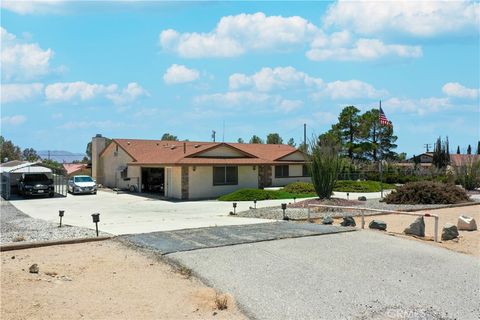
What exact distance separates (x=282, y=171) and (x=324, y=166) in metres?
17.2

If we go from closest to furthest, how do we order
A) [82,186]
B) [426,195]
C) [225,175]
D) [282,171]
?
[426,195], [225,175], [82,186], [282,171]

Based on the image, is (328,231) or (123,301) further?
(328,231)

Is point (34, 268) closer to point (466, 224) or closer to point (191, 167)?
point (466, 224)

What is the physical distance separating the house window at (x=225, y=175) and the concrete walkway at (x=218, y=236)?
17.8m

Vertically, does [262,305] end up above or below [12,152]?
below

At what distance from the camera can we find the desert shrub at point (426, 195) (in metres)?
22.7

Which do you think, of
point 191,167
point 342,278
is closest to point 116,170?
point 191,167

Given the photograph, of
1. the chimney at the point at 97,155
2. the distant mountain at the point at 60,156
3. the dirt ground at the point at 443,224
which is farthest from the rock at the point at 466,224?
the distant mountain at the point at 60,156

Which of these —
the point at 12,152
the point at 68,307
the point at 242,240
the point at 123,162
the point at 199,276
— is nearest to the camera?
the point at 68,307

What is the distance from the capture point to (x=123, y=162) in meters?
40.2

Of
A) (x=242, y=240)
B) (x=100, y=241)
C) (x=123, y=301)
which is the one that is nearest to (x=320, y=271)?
(x=242, y=240)

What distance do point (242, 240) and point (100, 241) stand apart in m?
3.44

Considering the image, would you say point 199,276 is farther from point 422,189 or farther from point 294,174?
point 294,174

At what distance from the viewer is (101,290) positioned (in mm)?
7410
